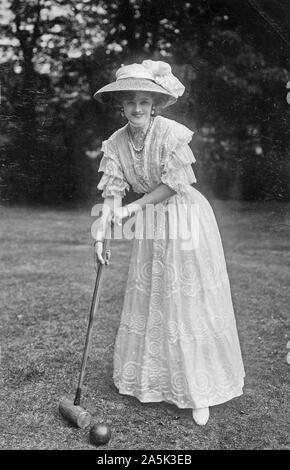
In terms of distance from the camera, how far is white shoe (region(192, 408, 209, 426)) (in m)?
3.02

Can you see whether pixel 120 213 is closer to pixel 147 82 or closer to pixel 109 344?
pixel 147 82

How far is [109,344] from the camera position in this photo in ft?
14.5

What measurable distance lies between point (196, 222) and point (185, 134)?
53 cm

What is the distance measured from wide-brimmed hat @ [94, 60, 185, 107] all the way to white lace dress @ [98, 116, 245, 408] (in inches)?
7.4

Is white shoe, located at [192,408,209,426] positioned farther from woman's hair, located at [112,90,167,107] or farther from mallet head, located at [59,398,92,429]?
woman's hair, located at [112,90,167,107]

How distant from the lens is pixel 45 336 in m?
4.57

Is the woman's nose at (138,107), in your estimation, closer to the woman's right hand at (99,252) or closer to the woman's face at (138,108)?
the woman's face at (138,108)

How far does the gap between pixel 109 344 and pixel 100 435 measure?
64.7 inches

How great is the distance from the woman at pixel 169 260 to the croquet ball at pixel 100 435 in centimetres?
46

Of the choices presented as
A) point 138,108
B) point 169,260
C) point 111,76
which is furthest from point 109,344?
point 111,76

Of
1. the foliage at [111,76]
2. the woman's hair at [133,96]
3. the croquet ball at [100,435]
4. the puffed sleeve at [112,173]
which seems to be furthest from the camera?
the foliage at [111,76]

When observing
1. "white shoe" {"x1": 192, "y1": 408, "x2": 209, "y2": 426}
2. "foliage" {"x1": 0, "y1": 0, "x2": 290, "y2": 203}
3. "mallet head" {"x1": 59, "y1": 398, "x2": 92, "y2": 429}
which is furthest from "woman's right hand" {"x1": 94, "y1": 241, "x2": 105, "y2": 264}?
"foliage" {"x1": 0, "y1": 0, "x2": 290, "y2": 203}

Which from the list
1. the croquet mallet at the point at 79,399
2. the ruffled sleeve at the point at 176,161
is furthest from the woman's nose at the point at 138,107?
the croquet mallet at the point at 79,399

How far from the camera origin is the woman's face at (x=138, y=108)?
2961 millimetres
